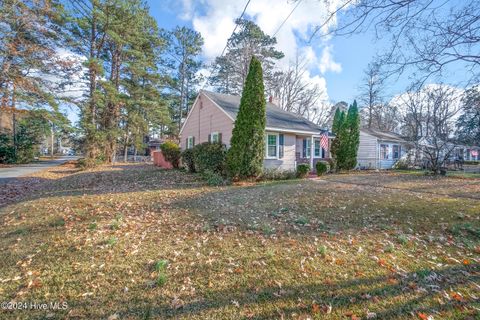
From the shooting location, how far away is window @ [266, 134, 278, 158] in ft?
47.7

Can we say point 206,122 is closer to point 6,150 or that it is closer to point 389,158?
point 389,158

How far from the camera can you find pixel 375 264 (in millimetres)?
3516

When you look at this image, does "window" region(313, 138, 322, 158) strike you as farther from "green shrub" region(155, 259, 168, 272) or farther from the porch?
"green shrub" region(155, 259, 168, 272)

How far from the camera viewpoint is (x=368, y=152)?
23.3 m

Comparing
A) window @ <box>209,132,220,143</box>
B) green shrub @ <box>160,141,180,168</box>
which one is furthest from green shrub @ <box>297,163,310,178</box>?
green shrub @ <box>160,141,180,168</box>

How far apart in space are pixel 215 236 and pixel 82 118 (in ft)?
71.1

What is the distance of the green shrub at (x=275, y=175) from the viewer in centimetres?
1229

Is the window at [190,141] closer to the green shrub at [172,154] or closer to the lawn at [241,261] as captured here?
the green shrub at [172,154]

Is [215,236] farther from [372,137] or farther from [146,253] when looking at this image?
[372,137]

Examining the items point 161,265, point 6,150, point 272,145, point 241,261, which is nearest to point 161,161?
point 272,145

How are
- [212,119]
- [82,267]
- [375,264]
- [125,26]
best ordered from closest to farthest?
[82,267] < [375,264] < [212,119] < [125,26]

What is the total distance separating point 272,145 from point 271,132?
2.66ft

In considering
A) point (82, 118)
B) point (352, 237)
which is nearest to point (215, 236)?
point (352, 237)

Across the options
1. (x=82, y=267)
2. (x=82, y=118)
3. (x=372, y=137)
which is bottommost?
(x=82, y=267)
